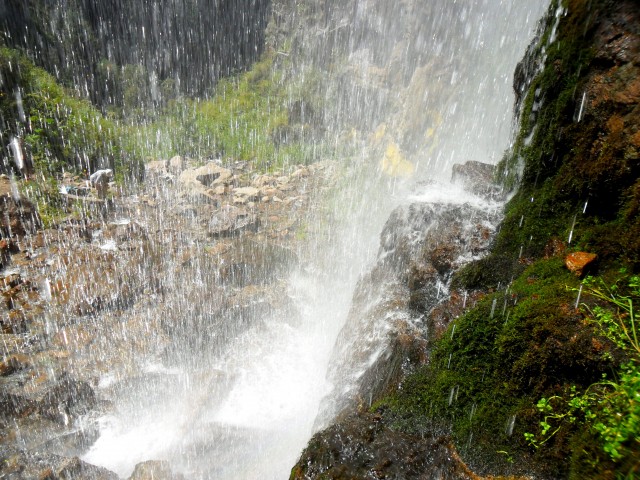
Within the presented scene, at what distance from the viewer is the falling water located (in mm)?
7363

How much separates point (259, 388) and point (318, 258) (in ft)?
18.4

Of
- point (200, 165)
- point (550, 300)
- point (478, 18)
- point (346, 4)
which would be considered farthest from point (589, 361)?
point (346, 4)

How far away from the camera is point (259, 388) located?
8617 mm

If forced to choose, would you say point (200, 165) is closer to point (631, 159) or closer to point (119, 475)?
point (119, 475)

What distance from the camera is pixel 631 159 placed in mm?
3127

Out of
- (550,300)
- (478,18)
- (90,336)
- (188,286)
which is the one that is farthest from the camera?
(478,18)

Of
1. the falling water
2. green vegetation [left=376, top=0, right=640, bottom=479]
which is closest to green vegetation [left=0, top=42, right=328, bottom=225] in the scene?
the falling water

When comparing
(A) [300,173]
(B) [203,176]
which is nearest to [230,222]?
(B) [203,176]

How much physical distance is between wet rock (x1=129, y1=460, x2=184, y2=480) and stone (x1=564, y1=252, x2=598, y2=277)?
7.14 meters

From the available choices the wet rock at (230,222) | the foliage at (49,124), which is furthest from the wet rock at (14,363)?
the foliage at (49,124)

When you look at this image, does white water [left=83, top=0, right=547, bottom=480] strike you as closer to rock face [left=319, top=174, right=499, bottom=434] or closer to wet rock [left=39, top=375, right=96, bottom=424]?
wet rock [left=39, top=375, right=96, bottom=424]

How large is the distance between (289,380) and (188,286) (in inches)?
171

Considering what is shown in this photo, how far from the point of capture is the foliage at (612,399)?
1.58 metres

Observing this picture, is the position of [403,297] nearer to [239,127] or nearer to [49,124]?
[49,124]
